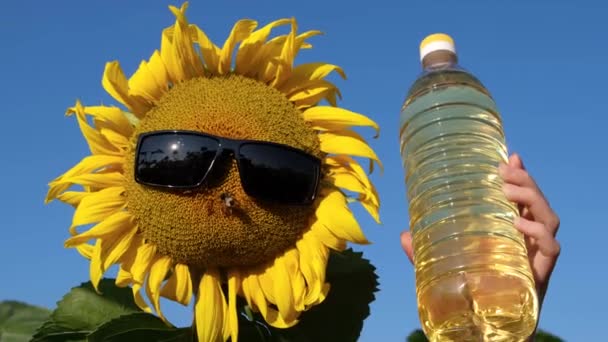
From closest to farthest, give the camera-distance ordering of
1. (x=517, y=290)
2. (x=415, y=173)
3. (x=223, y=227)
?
1. (x=223, y=227)
2. (x=517, y=290)
3. (x=415, y=173)

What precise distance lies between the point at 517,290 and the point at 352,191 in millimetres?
893

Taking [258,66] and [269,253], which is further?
[258,66]

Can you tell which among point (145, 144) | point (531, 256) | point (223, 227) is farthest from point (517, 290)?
point (145, 144)

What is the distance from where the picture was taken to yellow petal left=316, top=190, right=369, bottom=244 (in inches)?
102

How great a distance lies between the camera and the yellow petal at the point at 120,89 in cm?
275

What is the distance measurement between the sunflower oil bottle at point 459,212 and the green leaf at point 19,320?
201cm

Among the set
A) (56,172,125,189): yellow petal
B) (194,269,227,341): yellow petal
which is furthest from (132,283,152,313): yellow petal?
(56,172,125,189): yellow petal

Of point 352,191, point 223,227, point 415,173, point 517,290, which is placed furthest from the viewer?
point 415,173

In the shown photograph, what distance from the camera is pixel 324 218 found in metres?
2.64

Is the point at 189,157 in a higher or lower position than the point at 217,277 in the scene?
higher

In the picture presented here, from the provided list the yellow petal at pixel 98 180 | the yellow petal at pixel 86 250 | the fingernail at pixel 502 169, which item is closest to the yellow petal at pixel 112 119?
the yellow petal at pixel 98 180

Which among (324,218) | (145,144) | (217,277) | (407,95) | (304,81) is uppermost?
(407,95)

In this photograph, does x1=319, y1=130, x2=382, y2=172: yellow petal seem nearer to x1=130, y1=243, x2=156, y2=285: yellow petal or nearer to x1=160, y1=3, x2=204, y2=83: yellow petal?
x1=160, y1=3, x2=204, y2=83: yellow petal

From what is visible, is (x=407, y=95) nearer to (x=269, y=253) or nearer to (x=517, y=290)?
(x=517, y=290)
